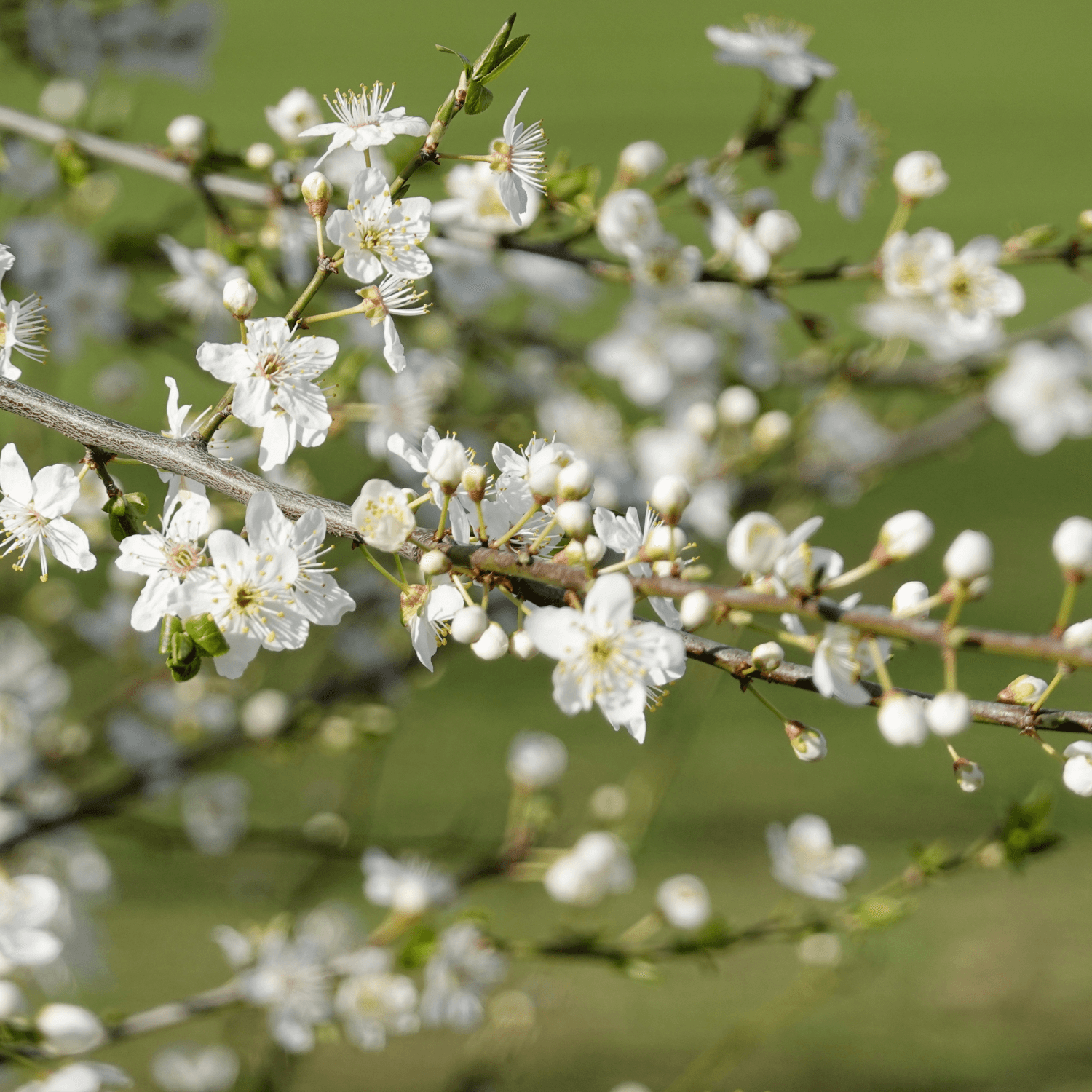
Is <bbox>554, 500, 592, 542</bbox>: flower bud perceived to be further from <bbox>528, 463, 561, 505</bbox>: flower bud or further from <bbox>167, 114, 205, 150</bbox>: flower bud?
<bbox>167, 114, 205, 150</bbox>: flower bud

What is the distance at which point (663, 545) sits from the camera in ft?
2.53

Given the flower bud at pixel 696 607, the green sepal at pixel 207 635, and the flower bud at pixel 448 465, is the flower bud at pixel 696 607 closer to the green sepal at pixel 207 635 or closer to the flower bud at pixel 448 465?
the flower bud at pixel 448 465

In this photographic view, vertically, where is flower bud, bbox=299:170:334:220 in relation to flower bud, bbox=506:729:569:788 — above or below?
above

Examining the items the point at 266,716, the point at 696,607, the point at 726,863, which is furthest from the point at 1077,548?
the point at 726,863

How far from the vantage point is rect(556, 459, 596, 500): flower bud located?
805mm

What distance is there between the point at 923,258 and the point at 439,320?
0.86 meters

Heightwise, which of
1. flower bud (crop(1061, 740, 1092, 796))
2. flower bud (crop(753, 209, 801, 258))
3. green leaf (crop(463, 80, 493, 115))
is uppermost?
flower bud (crop(753, 209, 801, 258))

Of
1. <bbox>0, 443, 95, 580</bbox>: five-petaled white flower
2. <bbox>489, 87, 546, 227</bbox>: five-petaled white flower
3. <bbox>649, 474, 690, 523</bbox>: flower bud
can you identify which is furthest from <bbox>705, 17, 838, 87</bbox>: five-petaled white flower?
<bbox>0, 443, 95, 580</bbox>: five-petaled white flower

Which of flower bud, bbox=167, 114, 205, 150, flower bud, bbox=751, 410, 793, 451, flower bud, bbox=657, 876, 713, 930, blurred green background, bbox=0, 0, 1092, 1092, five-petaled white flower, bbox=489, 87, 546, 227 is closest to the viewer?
five-petaled white flower, bbox=489, 87, 546, 227

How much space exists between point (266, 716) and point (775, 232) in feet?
3.74

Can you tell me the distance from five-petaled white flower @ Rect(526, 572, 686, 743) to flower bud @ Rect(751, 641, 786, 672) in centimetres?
5

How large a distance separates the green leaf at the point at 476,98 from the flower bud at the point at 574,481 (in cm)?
31

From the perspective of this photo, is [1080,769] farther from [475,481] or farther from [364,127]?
[364,127]

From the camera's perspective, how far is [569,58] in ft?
37.4
